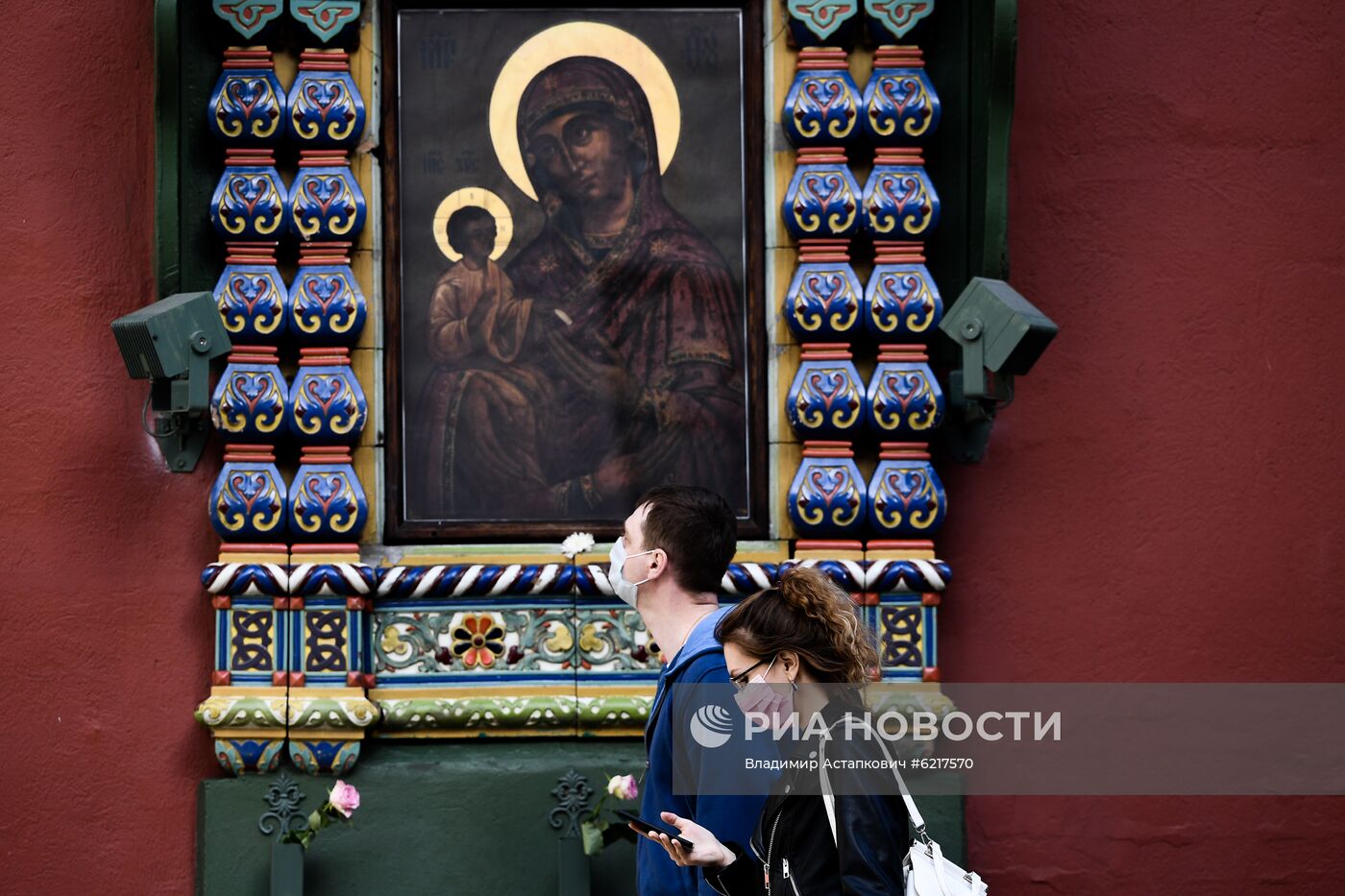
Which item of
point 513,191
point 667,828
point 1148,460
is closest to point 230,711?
point 513,191

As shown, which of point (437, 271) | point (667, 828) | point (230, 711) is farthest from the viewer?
point (437, 271)

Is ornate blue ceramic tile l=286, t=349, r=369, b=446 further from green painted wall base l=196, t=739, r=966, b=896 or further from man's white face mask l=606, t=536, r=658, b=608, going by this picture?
man's white face mask l=606, t=536, r=658, b=608

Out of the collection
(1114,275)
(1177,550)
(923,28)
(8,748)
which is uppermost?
(923,28)

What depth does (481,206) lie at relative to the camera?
225 inches

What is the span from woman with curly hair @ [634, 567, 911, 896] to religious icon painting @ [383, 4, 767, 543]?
2.19m

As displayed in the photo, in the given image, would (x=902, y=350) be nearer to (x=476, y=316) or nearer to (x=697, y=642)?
(x=476, y=316)

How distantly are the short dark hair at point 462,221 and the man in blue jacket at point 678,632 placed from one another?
1.73 m

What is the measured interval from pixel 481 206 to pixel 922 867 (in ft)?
10.3

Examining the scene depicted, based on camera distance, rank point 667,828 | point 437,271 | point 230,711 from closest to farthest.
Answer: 1. point 667,828
2. point 230,711
3. point 437,271

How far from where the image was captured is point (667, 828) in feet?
11.4

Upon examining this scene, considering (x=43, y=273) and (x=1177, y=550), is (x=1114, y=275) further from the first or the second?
(x=43, y=273)

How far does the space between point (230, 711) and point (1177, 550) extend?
9.91 ft

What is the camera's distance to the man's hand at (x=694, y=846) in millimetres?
3473

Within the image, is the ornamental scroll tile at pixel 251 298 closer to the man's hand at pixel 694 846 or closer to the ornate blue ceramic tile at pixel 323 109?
the ornate blue ceramic tile at pixel 323 109
